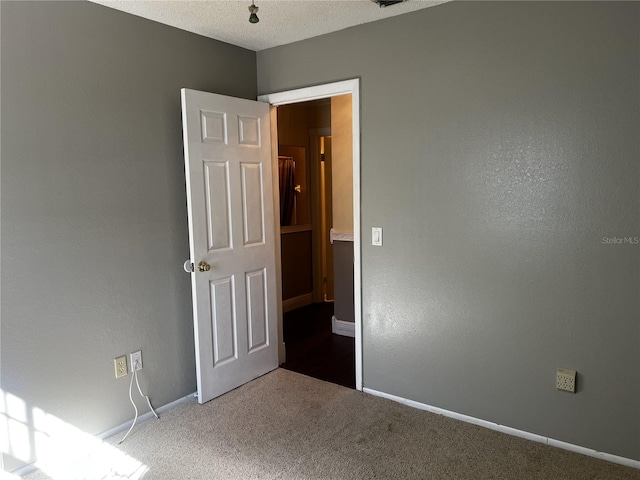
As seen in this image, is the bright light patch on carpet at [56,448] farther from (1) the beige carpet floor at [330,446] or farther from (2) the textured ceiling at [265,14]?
(2) the textured ceiling at [265,14]

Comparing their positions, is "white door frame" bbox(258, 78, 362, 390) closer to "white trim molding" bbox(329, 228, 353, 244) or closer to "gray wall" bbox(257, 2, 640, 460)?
"gray wall" bbox(257, 2, 640, 460)

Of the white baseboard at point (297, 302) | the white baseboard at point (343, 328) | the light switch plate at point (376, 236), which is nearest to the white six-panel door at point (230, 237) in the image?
the light switch plate at point (376, 236)

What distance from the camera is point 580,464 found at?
2271mm

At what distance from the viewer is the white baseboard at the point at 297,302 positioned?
5152mm

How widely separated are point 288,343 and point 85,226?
2213mm

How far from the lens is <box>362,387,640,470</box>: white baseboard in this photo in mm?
2279

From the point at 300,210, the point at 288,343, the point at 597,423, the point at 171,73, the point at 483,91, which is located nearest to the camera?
the point at 597,423

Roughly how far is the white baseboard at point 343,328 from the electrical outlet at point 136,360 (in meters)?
2.07

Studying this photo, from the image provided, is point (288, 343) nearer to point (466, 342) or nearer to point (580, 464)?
point (466, 342)

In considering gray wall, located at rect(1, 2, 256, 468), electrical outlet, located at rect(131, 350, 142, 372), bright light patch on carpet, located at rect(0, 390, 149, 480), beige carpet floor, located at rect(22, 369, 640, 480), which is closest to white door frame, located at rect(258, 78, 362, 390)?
beige carpet floor, located at rect(22, 369, 640, 480)

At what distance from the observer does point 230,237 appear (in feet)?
10.1

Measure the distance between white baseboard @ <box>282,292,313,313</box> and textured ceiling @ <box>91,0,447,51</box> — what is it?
9.68ft

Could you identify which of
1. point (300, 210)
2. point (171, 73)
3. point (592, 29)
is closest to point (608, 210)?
point (592, 29)

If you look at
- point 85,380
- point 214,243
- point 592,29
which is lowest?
point 85,380
